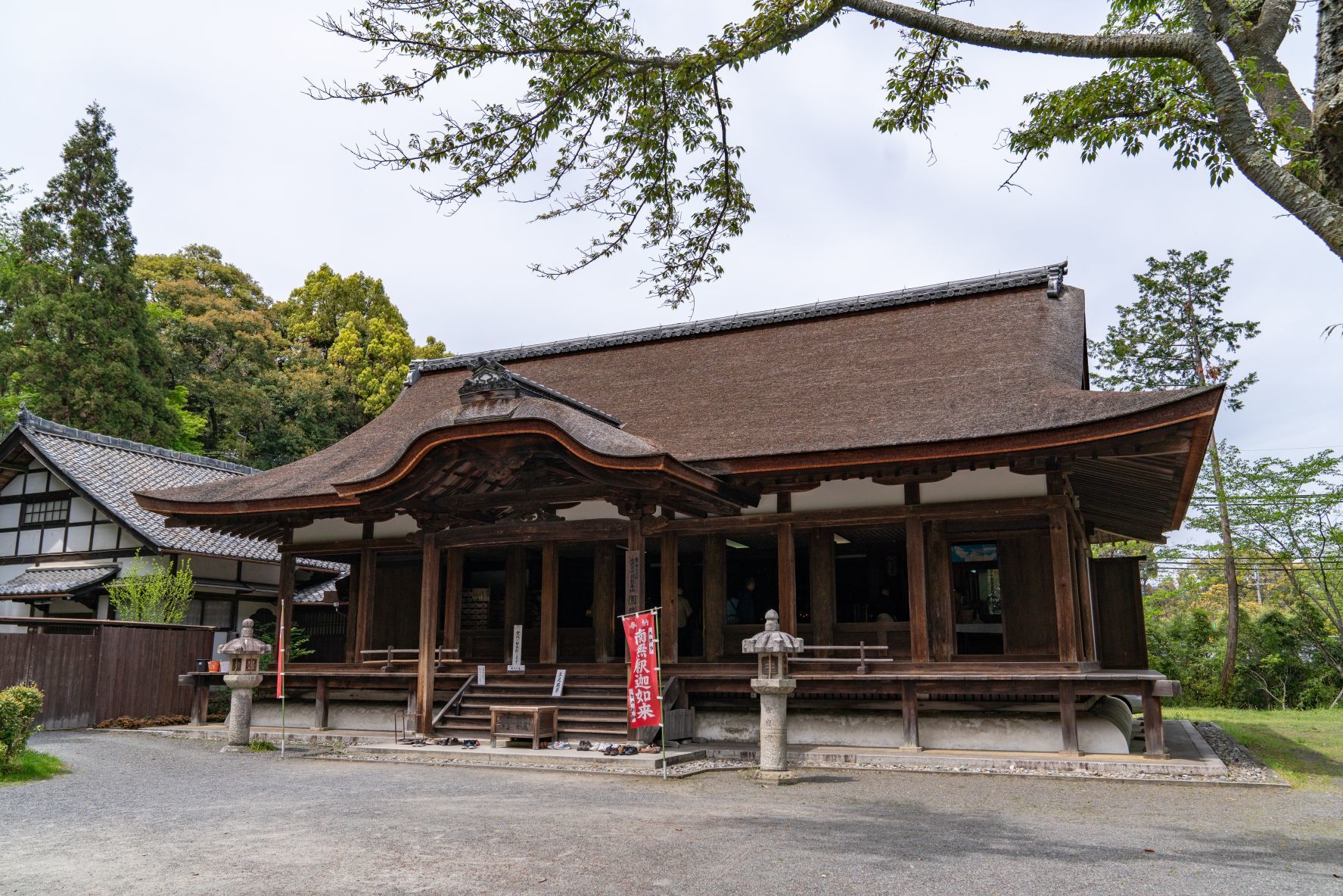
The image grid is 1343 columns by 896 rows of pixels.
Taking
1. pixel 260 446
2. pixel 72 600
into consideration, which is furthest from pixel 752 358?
pixel 260 446

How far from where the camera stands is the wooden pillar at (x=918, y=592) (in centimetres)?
1129

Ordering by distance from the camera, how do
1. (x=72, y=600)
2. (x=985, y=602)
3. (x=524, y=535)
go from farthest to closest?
(x=72, y=600), (x=985, y=602), (x=524, y=535)

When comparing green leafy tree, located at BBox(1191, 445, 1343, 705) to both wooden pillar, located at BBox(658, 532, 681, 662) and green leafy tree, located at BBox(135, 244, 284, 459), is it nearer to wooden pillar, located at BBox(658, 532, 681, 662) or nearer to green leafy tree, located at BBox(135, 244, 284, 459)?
wooden pillar, located at BBox(658, 532, 681, 662)

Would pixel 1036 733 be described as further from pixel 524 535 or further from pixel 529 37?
pixel 529 37

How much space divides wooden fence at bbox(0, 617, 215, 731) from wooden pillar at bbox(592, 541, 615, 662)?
7689 mm

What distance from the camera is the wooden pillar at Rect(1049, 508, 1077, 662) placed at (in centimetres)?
1071

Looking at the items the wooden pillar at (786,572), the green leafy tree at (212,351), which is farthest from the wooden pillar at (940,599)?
the green leafy tree at (212,351)

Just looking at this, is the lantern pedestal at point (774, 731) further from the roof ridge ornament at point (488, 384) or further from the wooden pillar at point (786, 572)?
the roof ridge ornament at point (488, 384)

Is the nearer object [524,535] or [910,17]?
[910,17]

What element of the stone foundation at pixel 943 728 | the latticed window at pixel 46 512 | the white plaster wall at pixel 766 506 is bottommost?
the stone foundation at pixel 943 728

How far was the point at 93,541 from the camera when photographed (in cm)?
1970

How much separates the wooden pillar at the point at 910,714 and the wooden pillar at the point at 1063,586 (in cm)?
173

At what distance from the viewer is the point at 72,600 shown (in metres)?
19.5

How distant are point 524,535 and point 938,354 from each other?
6.60 m
